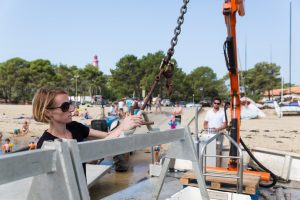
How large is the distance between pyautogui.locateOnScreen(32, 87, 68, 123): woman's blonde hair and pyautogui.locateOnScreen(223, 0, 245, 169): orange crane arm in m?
3.87

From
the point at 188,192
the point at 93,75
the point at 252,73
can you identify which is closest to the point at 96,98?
the point at 93,75

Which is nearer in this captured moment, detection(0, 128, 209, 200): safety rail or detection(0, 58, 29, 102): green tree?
detection(0, 128, 209, 200): safety rail

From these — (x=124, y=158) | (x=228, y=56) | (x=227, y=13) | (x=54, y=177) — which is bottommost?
(x=124, y=158)

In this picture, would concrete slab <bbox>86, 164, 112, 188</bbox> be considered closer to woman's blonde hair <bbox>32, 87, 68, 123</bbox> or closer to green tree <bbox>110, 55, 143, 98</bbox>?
woman's blonde hair <bbox>32, 87, 68, 123</bbox>

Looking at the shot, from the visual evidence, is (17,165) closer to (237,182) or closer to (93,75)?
(237,182)

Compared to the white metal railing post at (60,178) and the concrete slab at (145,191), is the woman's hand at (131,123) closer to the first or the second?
the white metal railing post at (60,178)

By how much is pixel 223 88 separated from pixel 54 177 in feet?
287

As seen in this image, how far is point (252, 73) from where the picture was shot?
203 ft

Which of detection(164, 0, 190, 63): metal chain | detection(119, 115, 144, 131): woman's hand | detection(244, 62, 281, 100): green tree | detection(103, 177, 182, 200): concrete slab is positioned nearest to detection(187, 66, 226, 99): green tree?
detection(244, 62, 281, 100): green tree

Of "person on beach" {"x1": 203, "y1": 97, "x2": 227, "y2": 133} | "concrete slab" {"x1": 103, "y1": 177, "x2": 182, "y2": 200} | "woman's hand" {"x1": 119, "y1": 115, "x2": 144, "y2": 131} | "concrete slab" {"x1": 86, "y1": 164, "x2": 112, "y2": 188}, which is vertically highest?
"woman's hand" {"x1": 119, "y1": 115, "x2": 144, "y2": 131}

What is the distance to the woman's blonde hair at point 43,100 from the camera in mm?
1928

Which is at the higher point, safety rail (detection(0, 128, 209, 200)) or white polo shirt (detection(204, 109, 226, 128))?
safety rail (detection(0, 128, 209, 200))

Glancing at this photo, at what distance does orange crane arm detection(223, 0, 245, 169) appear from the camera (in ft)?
16.9

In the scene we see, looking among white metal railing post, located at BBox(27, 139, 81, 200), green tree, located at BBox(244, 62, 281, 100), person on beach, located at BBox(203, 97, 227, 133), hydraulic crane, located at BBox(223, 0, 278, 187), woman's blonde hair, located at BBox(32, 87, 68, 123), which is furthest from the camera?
green tree, located at BBox(244, 62, 281, 100)
